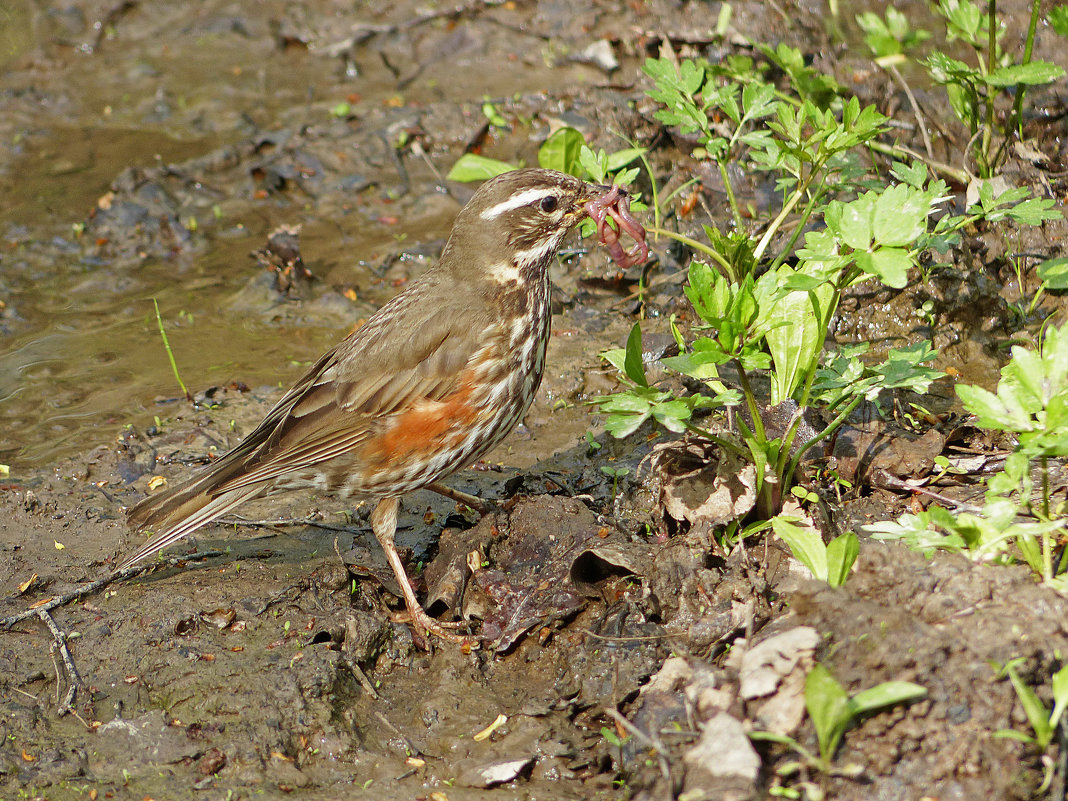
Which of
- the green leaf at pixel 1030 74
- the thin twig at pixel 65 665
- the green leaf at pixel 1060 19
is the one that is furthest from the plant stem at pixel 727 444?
the green leaf at pixel 1060 19

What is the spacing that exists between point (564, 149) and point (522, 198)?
6.64 ft

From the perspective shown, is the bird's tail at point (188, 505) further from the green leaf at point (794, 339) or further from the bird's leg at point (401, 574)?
the green leaf at point (794, 339)

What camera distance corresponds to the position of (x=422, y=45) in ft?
33.6

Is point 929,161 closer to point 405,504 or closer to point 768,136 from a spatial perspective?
point 768,136

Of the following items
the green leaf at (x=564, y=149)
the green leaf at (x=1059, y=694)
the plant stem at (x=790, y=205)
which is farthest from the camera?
the green leaf at (x=564, y=149)

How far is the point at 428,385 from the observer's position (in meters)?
5.05

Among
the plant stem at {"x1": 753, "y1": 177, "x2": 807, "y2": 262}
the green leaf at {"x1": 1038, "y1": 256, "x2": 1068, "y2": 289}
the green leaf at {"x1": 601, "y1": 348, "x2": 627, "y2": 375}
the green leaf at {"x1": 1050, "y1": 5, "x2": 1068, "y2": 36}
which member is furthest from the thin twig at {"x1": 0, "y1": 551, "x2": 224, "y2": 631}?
the green leaf at {"x1": 1050, "y1": 5, "x2": 1068, "y2": 36}

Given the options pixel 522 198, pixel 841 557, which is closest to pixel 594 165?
pixel 522 198

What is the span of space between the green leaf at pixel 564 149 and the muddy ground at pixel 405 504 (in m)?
0.63

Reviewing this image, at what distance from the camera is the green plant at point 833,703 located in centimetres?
318

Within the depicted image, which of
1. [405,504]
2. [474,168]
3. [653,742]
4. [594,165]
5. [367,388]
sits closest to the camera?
[653,742]

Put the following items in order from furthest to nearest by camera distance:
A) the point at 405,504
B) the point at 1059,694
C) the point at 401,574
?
the point at 405,504, the point at 401,574, the point at 1059,694

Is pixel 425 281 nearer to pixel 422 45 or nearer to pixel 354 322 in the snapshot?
pixel 354 322

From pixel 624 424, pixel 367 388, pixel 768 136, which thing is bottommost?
pixel 367 388
